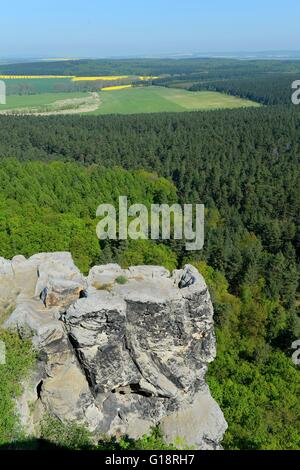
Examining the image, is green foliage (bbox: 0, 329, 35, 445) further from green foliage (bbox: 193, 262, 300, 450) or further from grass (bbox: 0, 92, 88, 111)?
grass (bbox: 0, 92, 88, 111)

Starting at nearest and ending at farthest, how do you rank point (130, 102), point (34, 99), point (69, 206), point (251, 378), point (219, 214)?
point (251, 378), point (69, 206), point (219, 214), point (130, 102), point (34, 99)

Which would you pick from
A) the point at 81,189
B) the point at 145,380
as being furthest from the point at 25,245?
the point at 145,380

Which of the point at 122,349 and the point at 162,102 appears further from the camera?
the point at 162,102

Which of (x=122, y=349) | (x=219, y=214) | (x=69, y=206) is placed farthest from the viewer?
(x=219, y=214)

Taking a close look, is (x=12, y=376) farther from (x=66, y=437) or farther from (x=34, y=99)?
(x=34, y=99)

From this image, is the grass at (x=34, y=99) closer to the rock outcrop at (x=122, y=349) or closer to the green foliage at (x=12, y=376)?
the rock outcrop at (x=122, y=349)

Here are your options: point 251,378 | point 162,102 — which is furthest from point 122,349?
point 162,102

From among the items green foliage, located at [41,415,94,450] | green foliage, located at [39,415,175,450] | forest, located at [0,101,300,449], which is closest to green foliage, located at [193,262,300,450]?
forest, located at [0,101,300,449]
